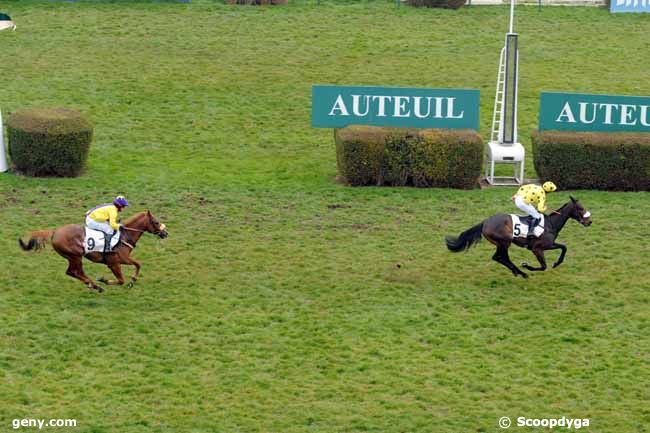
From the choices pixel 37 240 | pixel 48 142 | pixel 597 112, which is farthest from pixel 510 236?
pixel 48 142

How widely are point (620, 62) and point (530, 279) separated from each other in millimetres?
13111

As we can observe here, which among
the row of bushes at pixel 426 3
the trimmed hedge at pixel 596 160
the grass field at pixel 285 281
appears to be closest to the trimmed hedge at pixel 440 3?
the row of bushes at pixel 426 3

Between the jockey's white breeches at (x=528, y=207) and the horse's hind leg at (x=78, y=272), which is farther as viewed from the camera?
the jockey's white breeches at (x=528, y=207)

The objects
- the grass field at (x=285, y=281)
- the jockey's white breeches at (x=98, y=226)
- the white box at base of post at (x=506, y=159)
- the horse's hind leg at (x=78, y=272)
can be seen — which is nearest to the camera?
the grass field at (x=285, y=281)

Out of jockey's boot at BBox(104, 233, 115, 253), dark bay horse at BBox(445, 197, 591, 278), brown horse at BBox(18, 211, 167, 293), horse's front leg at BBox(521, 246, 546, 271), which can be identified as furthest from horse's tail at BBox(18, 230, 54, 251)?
horse's front leg at BBox(521, 246, 546, 271)

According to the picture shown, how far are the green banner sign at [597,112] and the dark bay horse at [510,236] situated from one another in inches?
191

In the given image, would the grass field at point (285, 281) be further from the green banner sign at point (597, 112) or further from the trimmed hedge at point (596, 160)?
the green banner sign at point (597, 112)

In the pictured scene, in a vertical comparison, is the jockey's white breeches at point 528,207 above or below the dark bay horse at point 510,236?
above

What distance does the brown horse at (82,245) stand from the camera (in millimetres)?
16188

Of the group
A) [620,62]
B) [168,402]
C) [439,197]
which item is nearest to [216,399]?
[168,402]

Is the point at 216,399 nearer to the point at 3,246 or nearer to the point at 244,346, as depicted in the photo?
the point at 244,346

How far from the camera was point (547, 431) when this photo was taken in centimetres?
1379

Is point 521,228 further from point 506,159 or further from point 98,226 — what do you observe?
point 98,226

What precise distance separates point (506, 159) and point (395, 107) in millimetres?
2172
